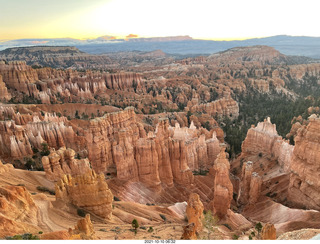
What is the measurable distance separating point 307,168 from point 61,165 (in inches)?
758

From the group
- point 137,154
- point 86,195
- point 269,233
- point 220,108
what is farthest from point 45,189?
point 220,108

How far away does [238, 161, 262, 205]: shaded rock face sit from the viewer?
23792mm

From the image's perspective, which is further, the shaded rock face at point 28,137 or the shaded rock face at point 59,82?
the shaded rock face at point 59,82

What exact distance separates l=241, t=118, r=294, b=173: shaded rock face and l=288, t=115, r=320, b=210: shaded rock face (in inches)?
190

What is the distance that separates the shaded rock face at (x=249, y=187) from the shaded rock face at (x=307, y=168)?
269 centimetres

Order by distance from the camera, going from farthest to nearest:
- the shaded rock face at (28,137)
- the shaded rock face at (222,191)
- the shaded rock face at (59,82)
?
the shaded rock face at (59,82) < the shaded rock face at (28,137) < the shaded rock face at (222,191)

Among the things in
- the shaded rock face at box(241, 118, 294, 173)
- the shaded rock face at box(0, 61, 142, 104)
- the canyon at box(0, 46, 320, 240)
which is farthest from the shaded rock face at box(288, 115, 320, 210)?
the shaded rock face at box(0, 61, 142, 104)

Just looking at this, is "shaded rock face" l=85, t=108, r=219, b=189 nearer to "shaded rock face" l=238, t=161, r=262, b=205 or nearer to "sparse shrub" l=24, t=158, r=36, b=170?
"shaded rock face" l=238, t=161, r=262, b=205

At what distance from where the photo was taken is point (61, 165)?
19.8 meters

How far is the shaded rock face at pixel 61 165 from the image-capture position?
1823cm

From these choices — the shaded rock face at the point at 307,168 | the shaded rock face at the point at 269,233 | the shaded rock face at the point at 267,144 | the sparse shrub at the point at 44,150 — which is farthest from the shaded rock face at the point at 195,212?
the sparse shrub at the point at 44,150

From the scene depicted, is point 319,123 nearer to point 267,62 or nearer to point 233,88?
point 233,88

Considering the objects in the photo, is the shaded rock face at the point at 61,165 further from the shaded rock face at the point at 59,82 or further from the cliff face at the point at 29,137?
the shaded rock face at the point at 59,82

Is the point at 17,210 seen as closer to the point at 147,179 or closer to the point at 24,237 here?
the point at 24,237
